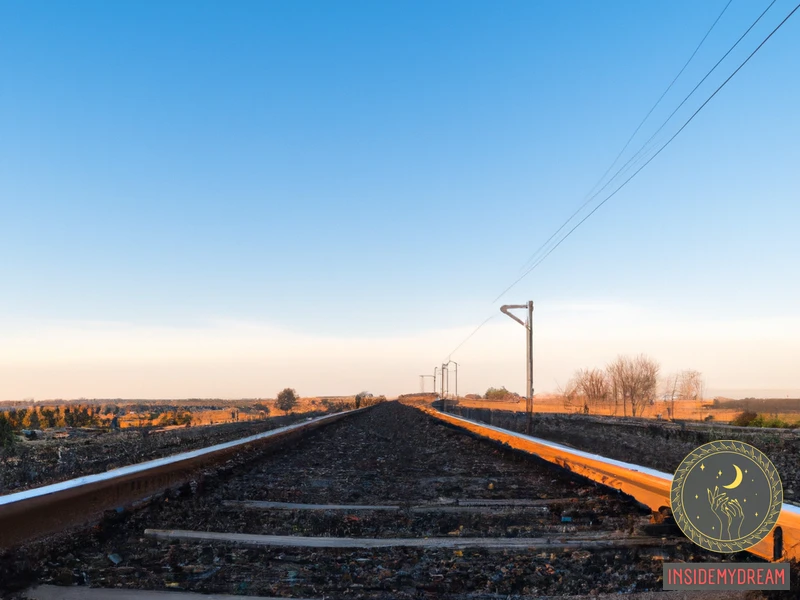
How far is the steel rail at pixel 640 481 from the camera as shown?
258 cm

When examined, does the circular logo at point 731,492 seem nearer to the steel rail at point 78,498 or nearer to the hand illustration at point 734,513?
the hand illustration at point 734,513

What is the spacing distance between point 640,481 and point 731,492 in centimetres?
193

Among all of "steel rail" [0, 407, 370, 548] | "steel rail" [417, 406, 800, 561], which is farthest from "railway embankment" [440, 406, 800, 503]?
"steel rail" [0, 407, 370, 548]

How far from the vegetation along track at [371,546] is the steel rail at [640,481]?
0.16 meters

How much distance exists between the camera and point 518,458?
373 inches

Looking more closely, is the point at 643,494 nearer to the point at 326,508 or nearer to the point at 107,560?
the point at 326,508

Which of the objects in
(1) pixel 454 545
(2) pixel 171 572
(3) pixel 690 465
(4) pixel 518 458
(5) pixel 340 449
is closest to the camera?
(3) pixel 690 465

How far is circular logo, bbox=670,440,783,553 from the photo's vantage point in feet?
8.23

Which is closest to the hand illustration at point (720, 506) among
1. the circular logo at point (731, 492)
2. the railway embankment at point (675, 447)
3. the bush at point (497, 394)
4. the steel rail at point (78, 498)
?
the circular logo at point (731, 492)

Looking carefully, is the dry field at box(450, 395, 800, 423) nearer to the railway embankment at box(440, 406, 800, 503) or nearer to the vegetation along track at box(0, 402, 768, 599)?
the railway embankment at box(440, 406, 800, 503)

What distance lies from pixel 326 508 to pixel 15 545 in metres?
2.32

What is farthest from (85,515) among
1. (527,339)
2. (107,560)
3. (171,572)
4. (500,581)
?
(527,339)

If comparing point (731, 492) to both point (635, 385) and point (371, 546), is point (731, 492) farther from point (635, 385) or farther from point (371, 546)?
point (635, 385)

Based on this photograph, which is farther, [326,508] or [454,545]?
[326,508]
